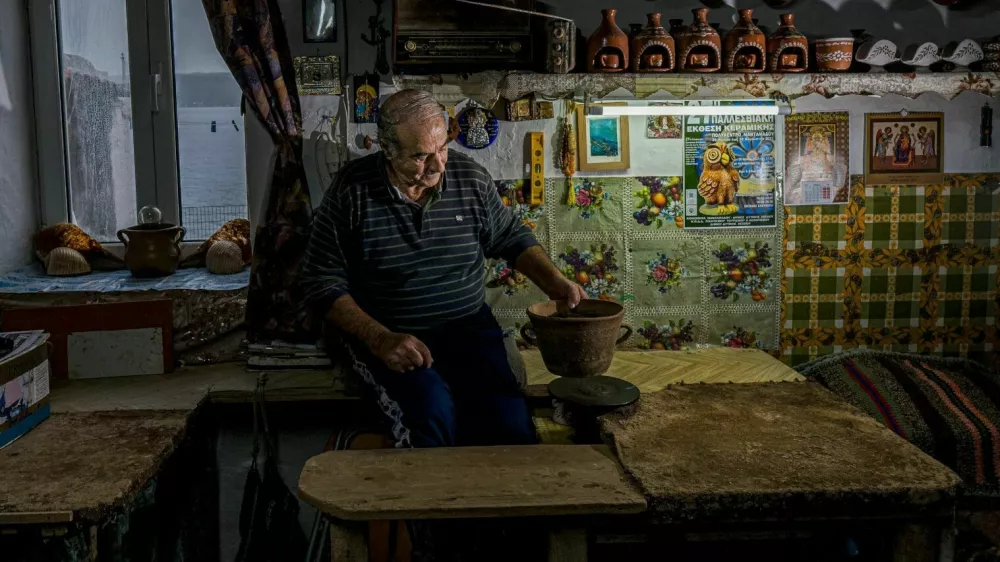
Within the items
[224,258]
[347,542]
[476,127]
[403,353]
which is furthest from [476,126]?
[347,542]

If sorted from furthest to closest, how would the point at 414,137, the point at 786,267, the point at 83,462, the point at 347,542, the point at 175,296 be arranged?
the point at 786,267, the point at 175,296, the point at 414,137, the point at 83,462, the point at 347,542

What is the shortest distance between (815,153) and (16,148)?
3759mm

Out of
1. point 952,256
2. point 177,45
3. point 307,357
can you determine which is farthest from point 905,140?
point 177,45

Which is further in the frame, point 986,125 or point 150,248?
point 986,125

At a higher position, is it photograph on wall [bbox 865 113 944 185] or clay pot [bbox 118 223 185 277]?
photograph on wall [bbox 865 113 944 185]

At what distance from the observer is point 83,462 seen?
2.66 m

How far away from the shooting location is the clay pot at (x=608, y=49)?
12.0 ft

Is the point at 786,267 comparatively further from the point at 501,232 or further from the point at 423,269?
the point at 423,269

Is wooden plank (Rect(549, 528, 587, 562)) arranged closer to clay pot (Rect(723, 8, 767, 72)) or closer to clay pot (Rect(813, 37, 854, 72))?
clay pot (Rect(723, 8, 767, 72))

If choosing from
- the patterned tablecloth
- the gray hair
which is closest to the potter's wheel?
the gray hair

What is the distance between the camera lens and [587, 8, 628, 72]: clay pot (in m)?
3.64

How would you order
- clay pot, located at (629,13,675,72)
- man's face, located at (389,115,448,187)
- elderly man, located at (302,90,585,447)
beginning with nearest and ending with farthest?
elderly man, located at (302,90,585,447) → man's face, located at (389,115,448,187) → clay pot, located at (629,13,675,72)

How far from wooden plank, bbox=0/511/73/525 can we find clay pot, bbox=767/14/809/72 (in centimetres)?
320

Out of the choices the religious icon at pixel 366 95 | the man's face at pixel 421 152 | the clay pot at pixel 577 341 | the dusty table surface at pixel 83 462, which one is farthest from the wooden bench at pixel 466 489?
the religious icon at pixel 366 95
